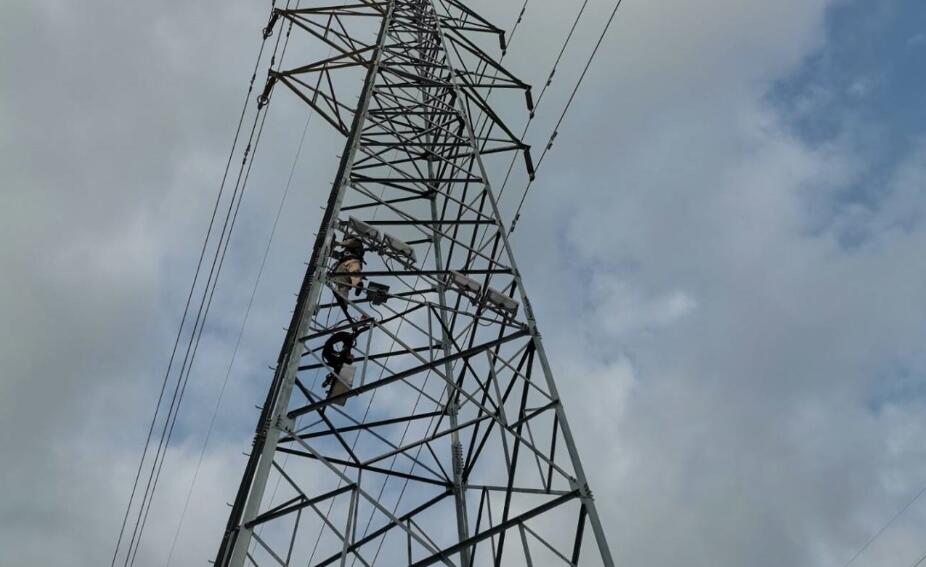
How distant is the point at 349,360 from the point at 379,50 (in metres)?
5.97

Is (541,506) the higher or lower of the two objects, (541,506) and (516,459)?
the lower

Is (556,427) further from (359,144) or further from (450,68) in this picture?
(450,68)

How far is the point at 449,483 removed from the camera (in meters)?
10.2

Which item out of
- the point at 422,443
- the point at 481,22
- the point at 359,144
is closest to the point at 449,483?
the point at 422,443

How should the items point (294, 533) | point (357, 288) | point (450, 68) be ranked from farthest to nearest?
1. point (450, 68)
2. point (357, 288)
3. point (294, 533)

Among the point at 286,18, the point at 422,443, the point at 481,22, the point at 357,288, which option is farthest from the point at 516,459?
the point at 481,22

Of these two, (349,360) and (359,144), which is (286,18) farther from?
(349,360)

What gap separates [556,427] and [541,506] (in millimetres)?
1060

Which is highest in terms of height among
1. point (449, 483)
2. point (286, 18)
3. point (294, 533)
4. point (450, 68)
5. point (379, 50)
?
point (286, 18)

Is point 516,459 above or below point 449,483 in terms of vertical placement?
below

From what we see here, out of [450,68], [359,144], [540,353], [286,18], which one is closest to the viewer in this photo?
[540,353]

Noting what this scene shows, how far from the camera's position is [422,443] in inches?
384

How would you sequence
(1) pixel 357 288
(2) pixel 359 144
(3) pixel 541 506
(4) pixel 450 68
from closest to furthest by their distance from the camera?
(3) pixel 541 506 → (1) pixel 357 288 → (2) pixel 359 144 → (4) pixel 450 68

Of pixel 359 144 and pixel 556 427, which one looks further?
pixel 359 144
